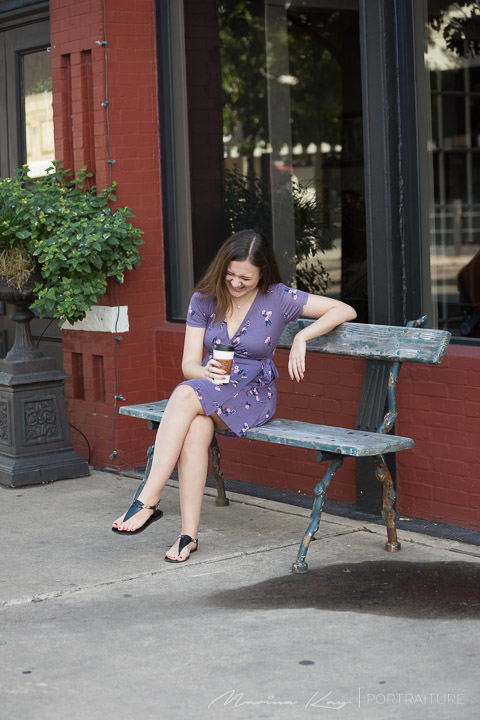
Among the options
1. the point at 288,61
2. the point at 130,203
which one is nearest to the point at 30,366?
the point at 130,203

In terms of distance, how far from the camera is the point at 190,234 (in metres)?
6.60

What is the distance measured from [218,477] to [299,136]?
7.56 meters

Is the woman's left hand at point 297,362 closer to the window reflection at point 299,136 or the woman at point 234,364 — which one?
the woman at point 234,364

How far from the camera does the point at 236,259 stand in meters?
4.66

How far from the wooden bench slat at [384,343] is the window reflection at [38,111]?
3149mm

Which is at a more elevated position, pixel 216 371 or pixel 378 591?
pixel 216 371

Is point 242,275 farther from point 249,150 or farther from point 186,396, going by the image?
point 249,150

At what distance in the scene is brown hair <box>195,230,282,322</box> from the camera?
468 cm

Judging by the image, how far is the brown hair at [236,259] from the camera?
4.68m

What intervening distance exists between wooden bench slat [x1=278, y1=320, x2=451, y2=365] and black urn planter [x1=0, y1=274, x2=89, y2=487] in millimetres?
1835

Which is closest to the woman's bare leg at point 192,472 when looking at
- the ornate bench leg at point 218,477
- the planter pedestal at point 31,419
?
the ornate bench leg at point 218,477

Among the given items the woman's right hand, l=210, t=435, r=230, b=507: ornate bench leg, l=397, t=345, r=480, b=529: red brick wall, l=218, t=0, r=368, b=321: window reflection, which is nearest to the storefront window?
l=397, t=345, r=480, b=529: red brick wall

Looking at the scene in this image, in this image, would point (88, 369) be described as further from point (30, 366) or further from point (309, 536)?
point (309, 536)

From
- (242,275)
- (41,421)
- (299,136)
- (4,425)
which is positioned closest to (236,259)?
(242,275)
